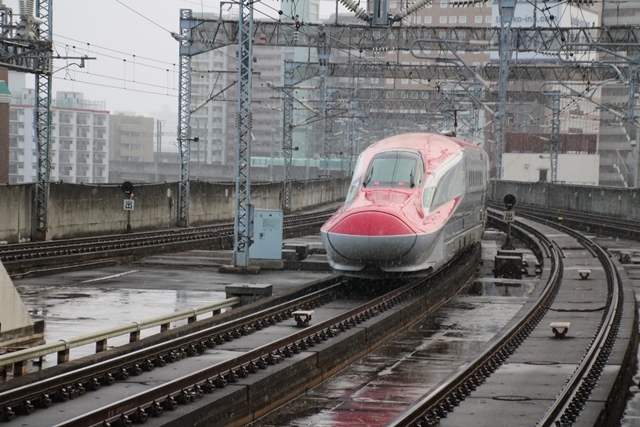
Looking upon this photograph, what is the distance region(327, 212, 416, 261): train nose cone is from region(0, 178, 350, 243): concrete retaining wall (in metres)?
16.4

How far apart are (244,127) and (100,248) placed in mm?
7071

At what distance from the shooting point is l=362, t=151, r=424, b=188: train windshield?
2286 cm

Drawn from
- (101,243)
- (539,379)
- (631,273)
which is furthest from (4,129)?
(539,379)

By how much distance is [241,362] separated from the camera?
13914 mm

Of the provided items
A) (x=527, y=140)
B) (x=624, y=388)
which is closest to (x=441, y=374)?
(x=624, y=388)

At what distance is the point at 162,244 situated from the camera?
114 feet

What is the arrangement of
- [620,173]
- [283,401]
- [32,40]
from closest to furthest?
1. [283,401]
2. [32,40]
3. [620,173]

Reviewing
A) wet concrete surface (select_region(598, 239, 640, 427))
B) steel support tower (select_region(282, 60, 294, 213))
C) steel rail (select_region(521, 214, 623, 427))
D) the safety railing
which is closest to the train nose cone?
the safety railing

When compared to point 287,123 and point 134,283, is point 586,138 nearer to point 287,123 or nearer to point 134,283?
point 287,123

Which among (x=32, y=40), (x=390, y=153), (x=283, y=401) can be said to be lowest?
(x=283, y=401)

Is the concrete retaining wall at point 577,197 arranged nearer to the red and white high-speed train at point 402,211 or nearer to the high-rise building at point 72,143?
the red and white high-speed train at point 402,211

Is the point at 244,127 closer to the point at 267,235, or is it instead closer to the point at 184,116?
the point at 267,235

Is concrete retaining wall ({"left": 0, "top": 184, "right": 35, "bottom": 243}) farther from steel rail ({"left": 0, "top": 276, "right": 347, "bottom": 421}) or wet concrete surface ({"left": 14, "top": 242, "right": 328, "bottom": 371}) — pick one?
steel rail ({"left": 0, "top": 276, "right": 347, "bottom": 421})

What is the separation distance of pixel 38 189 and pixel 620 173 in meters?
110
